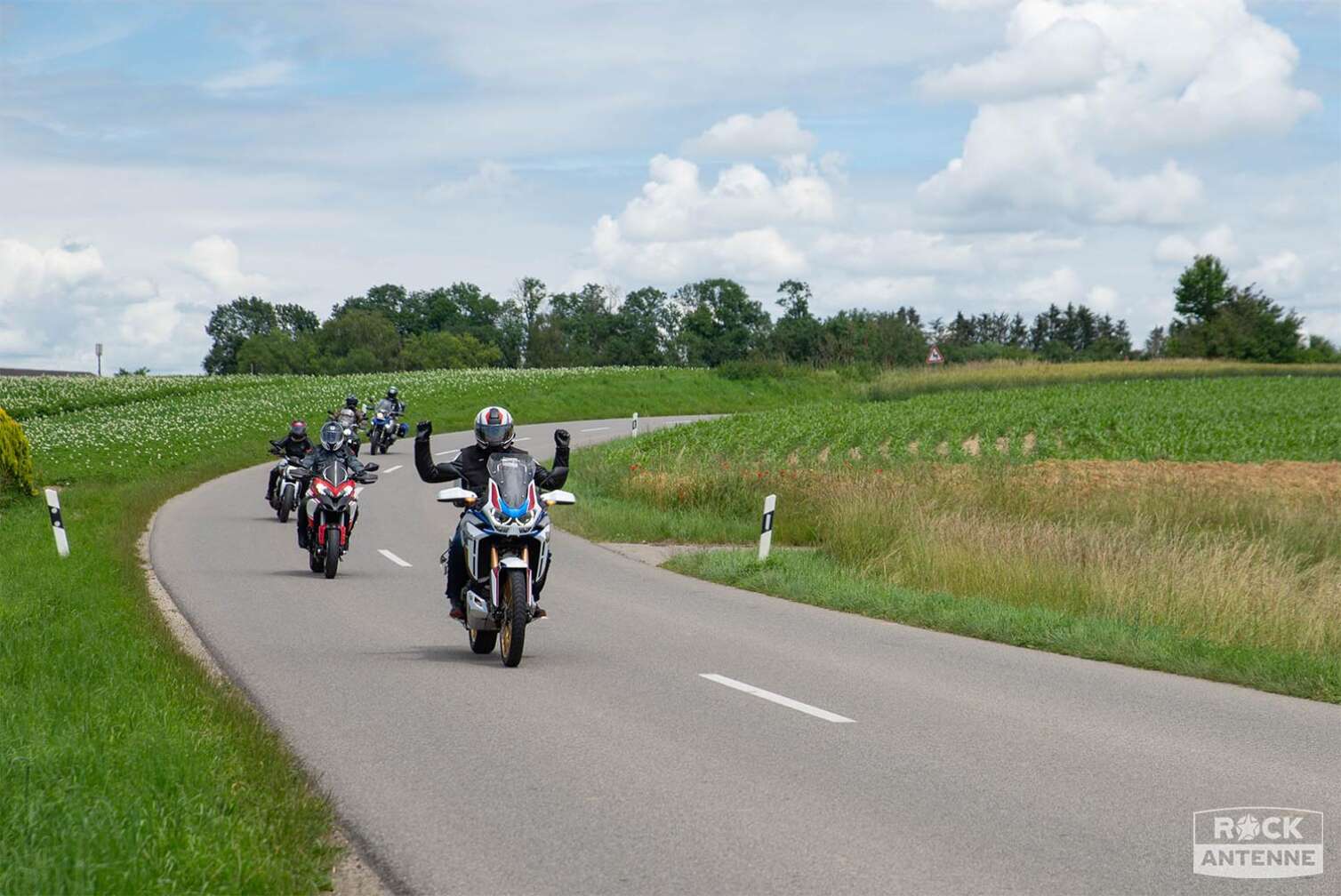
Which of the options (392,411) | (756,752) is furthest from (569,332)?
(756,752)

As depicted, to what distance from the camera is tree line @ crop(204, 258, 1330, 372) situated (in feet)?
467

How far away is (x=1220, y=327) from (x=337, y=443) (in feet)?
290

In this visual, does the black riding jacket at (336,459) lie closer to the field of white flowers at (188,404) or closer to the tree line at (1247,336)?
the field of white flowers at (188,404)

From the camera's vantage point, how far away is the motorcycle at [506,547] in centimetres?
1059

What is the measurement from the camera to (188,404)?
6106 cm

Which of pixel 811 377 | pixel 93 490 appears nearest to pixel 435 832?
pixel 93 490

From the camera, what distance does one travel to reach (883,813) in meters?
6.52

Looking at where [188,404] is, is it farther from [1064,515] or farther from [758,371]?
[1064,515]

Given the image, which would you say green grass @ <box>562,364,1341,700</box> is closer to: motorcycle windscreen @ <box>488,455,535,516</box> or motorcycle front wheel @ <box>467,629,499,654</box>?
motorcycle front wheel @ <box>467,629,499,654</box>

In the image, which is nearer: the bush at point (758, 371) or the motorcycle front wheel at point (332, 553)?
the motorcycle front wheel at point (332, 553)

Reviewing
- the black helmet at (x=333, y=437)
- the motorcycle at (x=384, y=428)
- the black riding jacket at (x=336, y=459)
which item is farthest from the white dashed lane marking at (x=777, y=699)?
the motorcycle at (x=384, y=428)

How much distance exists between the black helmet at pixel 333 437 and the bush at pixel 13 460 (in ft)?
34.9

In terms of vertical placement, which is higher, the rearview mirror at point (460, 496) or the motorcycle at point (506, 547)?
the rearview mirror at point (460, 496)

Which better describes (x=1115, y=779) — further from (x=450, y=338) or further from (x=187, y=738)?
(x=450, y=338)
